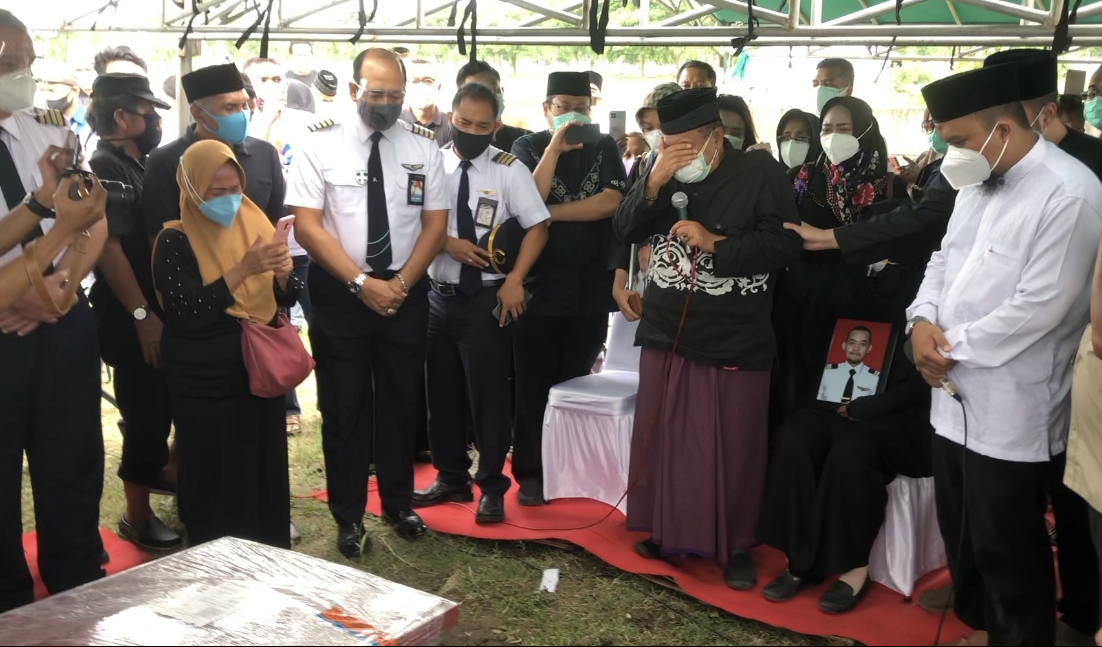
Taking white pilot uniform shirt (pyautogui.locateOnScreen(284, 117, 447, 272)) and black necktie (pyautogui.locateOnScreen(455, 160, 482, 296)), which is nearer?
white pilot uniform shirt (pyautogui.locateOnScreen(284, 117, 447, 272))

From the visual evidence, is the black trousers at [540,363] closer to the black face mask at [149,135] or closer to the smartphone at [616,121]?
the black face mask at [149,135]

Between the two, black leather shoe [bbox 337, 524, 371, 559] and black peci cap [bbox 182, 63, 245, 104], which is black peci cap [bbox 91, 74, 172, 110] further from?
black leather shoe [bbox 337, 524, 371, 559]

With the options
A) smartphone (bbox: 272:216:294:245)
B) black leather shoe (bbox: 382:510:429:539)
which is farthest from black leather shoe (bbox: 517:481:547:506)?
A: smartphone (bbox: 272:216:294:245)

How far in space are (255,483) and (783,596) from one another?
189 cm

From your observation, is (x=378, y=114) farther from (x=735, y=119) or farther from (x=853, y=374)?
(x=853, y=374)

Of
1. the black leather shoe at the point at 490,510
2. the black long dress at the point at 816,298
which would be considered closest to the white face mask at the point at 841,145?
the black long dress at the point at 816,298

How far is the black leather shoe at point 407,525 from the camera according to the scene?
3791mm

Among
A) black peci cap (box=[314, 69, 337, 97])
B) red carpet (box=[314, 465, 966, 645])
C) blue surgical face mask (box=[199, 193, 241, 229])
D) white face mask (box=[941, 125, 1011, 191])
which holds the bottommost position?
red carpet (box=[314, 465, 966, 645])

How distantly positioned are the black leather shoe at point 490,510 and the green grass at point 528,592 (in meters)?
0.13

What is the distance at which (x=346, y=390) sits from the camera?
11.5 ft

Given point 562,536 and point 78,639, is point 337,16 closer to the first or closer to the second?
point 562,536

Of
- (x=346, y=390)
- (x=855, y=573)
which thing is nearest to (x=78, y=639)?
(x=346, y=390)

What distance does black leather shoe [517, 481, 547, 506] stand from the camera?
4.12m

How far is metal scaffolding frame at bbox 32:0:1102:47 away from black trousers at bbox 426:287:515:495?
1617mm
